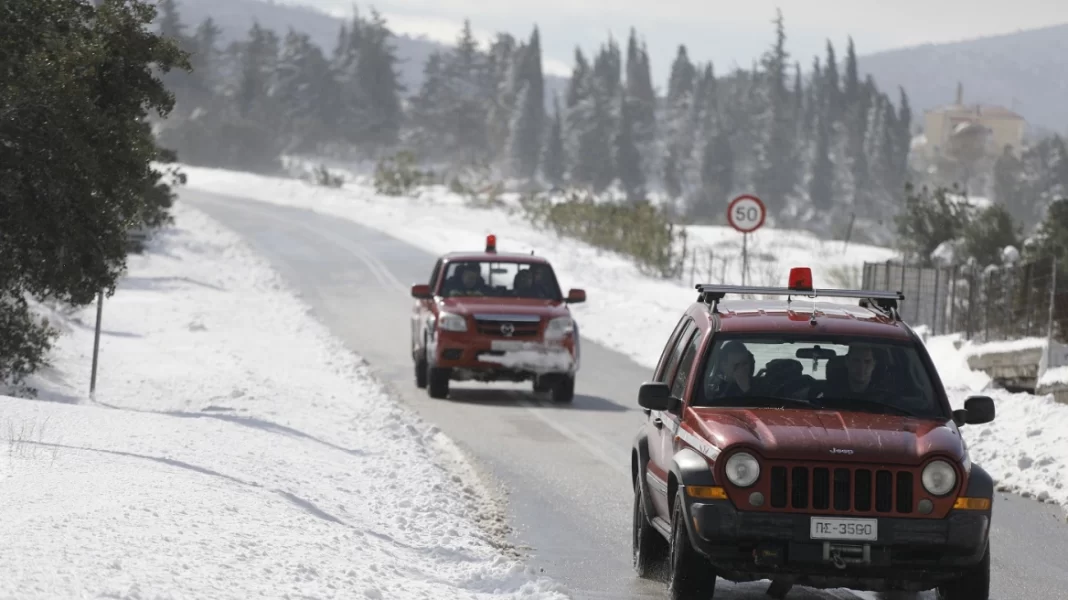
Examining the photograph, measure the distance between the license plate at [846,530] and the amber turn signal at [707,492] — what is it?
0.46m

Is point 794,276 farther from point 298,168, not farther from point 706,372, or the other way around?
point 298,168

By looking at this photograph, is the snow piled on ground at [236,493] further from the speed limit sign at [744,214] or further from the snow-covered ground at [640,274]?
the speed limit sign at [744,214]

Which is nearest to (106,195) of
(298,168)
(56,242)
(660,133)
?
(56,242)

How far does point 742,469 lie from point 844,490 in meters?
0.50

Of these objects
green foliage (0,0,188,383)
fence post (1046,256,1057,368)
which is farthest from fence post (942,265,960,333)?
green foliage (0,0,188,383)

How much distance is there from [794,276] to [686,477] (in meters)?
2.40

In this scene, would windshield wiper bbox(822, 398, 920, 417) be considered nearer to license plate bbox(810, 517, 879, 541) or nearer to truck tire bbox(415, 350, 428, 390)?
license plate bbox(810, 517, 879, 541)

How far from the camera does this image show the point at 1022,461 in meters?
14.3

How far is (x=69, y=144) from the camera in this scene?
14.4 m

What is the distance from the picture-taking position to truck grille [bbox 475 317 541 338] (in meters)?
19.8

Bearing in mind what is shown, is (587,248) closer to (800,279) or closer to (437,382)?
(437,382)

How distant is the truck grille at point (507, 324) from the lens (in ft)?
64.8

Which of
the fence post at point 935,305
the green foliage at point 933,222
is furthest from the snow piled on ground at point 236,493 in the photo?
the green foliage at point 933,222

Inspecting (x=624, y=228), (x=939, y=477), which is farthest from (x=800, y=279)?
(x=624, y=228)
